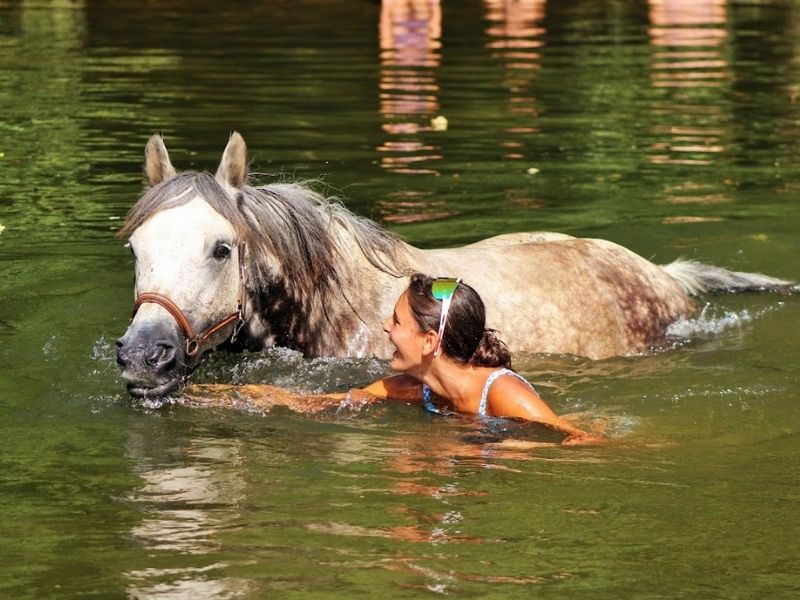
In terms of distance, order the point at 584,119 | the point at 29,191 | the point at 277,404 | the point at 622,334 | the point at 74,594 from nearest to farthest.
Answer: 1. the point at 74,594
2. the point at 277,404
3. the point at 622,334
4. the point at 29,191
5. the point at 584,119

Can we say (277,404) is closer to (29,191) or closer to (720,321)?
(720,321)

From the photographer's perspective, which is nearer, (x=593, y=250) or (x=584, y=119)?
(x=593, y=250)

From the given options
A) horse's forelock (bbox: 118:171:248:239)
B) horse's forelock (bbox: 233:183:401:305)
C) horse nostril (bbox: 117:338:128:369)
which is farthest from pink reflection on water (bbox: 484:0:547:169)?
horse nostril (bbox: 117:338:128:369)

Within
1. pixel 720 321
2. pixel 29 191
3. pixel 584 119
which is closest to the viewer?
pixel 720 321

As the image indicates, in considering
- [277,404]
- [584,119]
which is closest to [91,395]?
[277,404]

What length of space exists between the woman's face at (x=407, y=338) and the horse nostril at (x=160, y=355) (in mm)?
1070

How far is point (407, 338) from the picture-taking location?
22.4 feet

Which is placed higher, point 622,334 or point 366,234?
point 366,234

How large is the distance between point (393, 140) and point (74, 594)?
1148cm

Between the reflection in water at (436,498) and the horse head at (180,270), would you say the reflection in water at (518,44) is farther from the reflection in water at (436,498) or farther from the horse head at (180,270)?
the reflection in water at (436,498)

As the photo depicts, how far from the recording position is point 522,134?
1647cm

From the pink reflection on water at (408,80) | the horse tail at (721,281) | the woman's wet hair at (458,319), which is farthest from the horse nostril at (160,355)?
the pink reflection on water at (408,80)

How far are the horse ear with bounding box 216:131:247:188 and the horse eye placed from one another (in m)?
0.42

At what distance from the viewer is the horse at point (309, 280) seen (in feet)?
22.1
